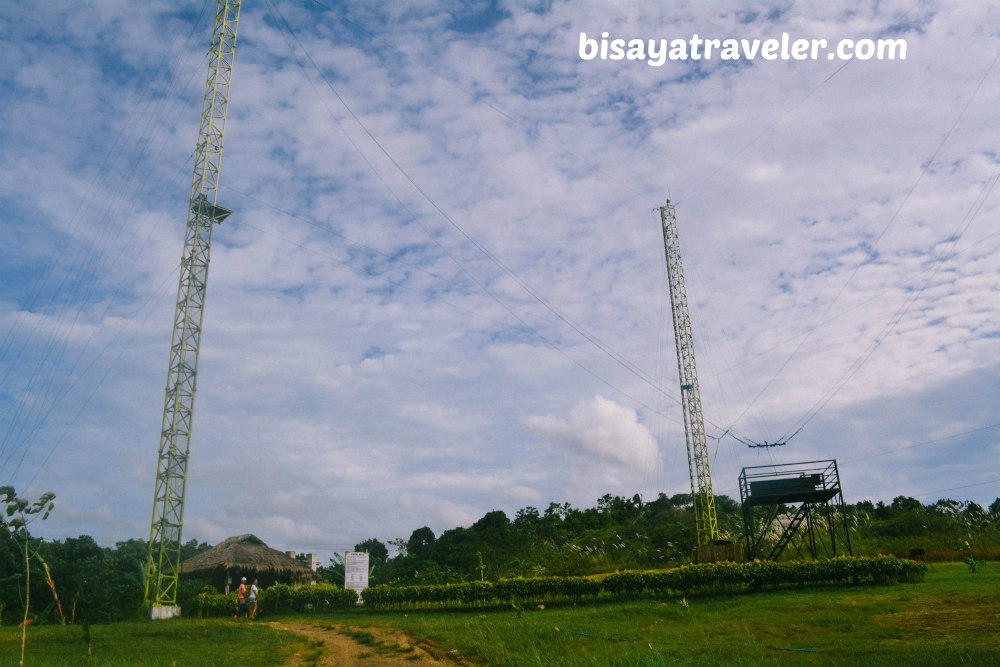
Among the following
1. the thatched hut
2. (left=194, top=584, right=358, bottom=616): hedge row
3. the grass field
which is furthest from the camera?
the thatched hut

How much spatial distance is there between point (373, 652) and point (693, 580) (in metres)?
11.1

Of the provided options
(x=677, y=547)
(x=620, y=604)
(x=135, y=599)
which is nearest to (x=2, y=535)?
(x=135, y=599)

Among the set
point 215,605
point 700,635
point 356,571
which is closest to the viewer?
point 700,635

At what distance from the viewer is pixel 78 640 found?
17641 mm


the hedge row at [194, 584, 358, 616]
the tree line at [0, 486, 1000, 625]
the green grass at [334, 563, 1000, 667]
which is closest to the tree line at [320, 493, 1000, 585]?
the tree line at [0, 486, 1000, 625]

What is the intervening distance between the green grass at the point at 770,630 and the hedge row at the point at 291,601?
12.2 meters

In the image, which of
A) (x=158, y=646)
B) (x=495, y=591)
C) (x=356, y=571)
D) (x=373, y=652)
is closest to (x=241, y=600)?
(x=356, y=571)

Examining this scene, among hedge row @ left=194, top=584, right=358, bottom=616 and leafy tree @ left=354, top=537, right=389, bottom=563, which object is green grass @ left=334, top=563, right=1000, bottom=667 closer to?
hedge row @ left=194, top=584, right=358, bottom=616

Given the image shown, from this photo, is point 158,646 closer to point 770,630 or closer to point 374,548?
point 770,630

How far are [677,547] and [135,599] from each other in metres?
32.1

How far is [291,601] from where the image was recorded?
31.5 m

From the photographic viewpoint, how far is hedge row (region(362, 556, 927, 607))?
19.5m

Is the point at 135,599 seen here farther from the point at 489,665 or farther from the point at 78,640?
the point at 489,665

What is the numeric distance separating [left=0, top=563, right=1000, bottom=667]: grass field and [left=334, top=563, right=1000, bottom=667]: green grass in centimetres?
3
